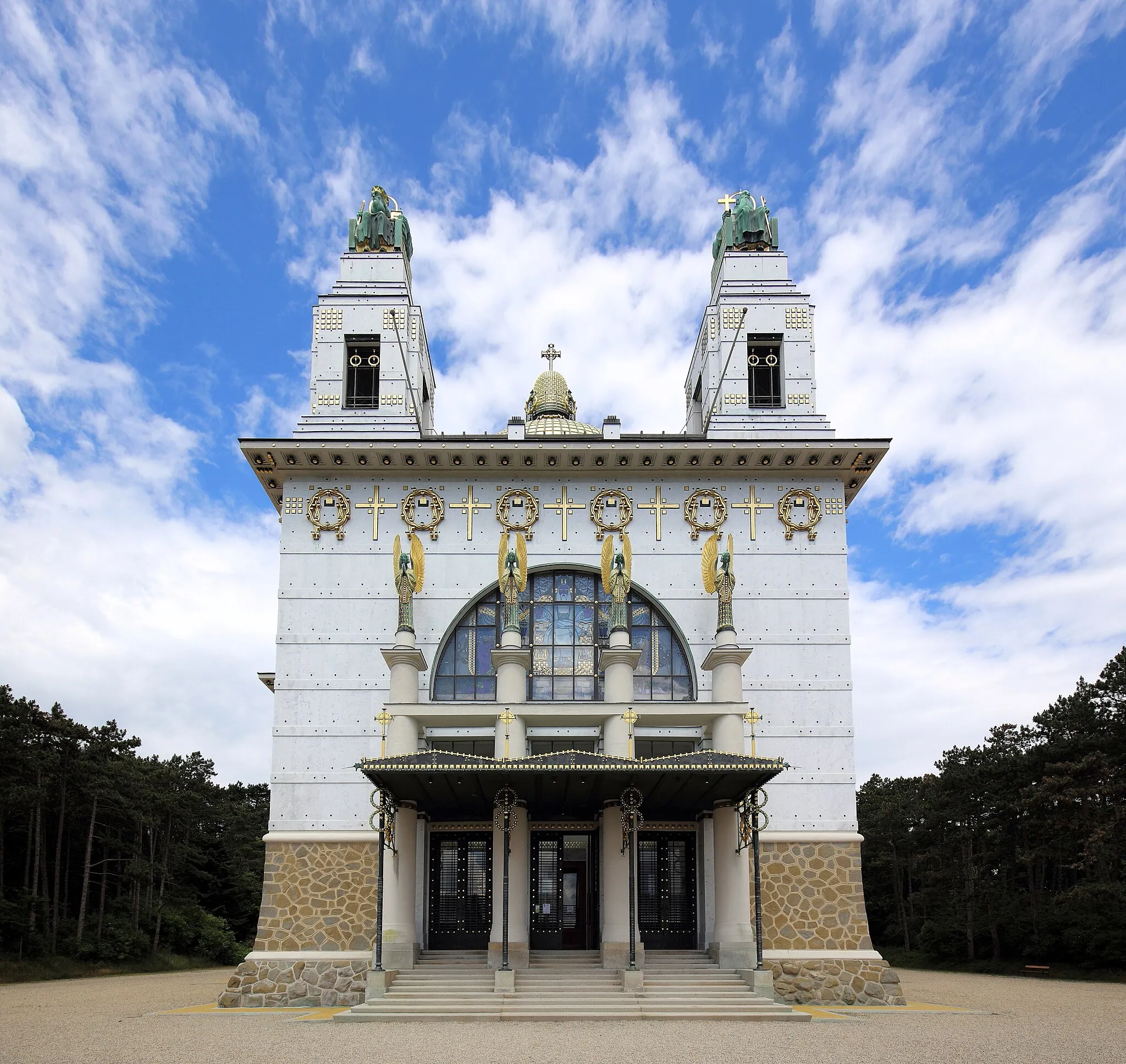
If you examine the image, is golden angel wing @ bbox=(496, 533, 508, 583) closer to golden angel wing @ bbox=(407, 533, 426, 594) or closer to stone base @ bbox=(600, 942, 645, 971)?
golden angel wing @ bbox=(407, 533, 426, 594)

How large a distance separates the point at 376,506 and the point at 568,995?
44.3ft

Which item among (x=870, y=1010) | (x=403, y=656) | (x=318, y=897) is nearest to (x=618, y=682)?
(x=403, y=656)

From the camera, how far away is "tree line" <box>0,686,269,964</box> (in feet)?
146

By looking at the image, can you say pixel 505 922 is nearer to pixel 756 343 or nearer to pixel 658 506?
pixel 658 506

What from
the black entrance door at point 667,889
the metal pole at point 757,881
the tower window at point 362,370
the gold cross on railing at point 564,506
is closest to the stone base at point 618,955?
the black entrance door at point 667,889

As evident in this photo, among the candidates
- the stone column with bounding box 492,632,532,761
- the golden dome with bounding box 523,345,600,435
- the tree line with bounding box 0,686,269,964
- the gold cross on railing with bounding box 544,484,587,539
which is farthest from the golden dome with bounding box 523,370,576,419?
the tree line with bounding box 0,686,269,964

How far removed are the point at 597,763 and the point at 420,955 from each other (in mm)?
6825

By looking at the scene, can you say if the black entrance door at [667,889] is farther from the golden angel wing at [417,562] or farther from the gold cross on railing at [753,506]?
the gold cross on railing at [753,506]

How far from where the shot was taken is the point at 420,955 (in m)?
26.3

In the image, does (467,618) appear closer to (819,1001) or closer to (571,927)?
(571,927)

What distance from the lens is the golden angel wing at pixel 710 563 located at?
1147 inches

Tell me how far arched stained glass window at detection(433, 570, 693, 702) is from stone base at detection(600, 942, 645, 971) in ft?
20.5

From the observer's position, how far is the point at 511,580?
27.8 m

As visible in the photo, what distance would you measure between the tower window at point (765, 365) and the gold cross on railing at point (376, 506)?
1102 cm
